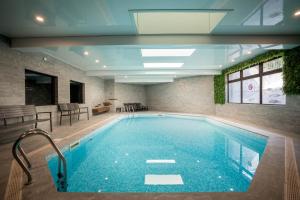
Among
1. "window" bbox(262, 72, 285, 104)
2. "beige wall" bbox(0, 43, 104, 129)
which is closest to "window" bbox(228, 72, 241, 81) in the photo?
"window" bbox(262, 72, 285, 104)

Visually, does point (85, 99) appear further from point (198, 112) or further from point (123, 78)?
point (198, 112)

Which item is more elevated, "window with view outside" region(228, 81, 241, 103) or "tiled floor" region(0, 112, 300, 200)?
"window with view outside" region(228, 81, 241, 103)

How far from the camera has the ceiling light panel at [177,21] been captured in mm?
2976

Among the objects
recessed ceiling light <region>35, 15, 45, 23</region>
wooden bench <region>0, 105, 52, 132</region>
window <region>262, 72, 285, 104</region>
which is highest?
recessed ceiling light <region>35, 15, 45, 23</region>

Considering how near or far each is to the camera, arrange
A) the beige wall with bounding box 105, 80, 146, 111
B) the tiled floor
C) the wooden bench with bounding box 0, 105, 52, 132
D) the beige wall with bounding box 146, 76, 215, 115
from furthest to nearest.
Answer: the beige wall with bounding box 105, 80, 146, 111 < the beige wall with bounding box 146, 76, 215, 115 < the wooden bench with bounding box 0, 105, 52, 132 < the tiled floor

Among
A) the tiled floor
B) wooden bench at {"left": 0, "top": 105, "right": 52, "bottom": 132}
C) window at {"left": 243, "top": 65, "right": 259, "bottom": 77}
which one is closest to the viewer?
the tiled floor

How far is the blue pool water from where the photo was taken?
89.5 inches

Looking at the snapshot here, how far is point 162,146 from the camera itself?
4.11m

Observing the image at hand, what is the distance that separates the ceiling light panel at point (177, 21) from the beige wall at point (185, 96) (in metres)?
6.94

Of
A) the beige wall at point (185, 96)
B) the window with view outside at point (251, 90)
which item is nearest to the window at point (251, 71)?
the window with view outside at point (251, 90)

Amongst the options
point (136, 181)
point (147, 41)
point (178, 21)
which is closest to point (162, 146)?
point (136, 181)

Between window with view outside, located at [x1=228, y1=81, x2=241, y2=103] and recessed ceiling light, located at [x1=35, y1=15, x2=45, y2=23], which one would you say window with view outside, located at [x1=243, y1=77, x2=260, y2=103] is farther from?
recessed ceiling light, located at [x1=35, y1=15, x2=45, y2=23]

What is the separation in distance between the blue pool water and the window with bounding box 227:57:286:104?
233 centimetres

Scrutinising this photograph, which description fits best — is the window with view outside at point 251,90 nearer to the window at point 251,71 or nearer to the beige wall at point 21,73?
the window at point 251,71
